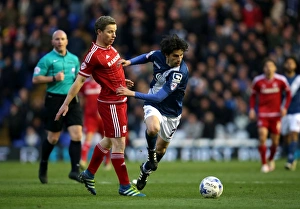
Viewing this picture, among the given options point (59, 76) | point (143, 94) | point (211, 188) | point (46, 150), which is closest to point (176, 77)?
point (143, 94)

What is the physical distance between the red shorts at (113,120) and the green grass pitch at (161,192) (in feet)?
3.11

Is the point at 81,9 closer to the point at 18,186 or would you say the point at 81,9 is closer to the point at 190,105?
the point at 190,105

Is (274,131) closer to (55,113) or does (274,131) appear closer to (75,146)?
(75,146)

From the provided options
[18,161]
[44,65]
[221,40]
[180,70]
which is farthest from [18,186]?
[221,40]

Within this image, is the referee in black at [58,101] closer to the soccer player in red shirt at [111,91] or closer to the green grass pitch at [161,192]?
the green grass pitch at [161,192]

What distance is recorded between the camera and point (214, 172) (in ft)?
57.2

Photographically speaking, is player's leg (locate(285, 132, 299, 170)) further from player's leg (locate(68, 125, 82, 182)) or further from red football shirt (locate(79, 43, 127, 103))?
red football shirt (locate(79, 43, 127, 103))

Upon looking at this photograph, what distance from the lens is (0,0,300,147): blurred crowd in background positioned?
24.8 meters

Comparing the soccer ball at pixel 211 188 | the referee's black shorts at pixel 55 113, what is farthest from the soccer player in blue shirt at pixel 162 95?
the referee's black shorts at pixel 55 113

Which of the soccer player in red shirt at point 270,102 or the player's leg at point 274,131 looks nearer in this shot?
the soccer player in red shirt at point 270,102

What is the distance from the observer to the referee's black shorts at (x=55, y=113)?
1394 cm

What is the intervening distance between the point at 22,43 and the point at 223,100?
25.2 ft

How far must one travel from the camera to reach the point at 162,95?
438 inches

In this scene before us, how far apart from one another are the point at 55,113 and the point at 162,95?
3.41m
